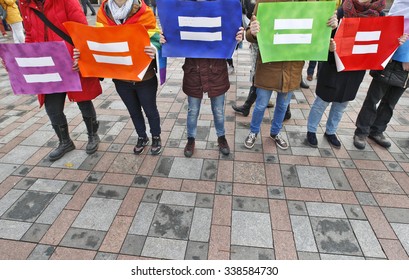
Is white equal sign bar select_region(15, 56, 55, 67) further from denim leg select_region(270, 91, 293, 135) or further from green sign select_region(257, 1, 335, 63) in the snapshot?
denim leg select_region(270, 91, 293, 135)

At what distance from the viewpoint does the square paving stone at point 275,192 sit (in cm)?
271

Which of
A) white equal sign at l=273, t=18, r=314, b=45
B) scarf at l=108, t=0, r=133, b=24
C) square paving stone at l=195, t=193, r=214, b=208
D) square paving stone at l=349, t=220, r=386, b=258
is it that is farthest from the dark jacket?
square paving stone at l=349, t=220, r=386, b=258

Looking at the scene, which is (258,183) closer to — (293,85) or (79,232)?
(293,85)

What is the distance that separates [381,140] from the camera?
3.49m

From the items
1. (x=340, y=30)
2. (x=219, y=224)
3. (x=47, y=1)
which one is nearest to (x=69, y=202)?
(x=219, y=224)

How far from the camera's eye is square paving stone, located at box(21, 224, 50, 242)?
7.54 feet

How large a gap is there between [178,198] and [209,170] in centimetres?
56

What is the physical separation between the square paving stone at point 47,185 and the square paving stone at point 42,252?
721mm

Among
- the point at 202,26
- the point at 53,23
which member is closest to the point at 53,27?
the point at 53,23

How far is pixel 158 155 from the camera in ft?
11.0

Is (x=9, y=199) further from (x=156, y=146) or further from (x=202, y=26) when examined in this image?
(x=202, y=26)

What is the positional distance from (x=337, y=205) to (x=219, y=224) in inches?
47.4

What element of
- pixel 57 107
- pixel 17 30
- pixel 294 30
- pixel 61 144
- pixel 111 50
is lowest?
pixel 61 144

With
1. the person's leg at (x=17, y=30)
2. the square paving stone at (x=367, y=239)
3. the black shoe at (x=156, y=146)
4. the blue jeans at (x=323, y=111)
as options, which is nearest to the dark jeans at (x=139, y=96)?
the black shoe at (x=156, y=146)
